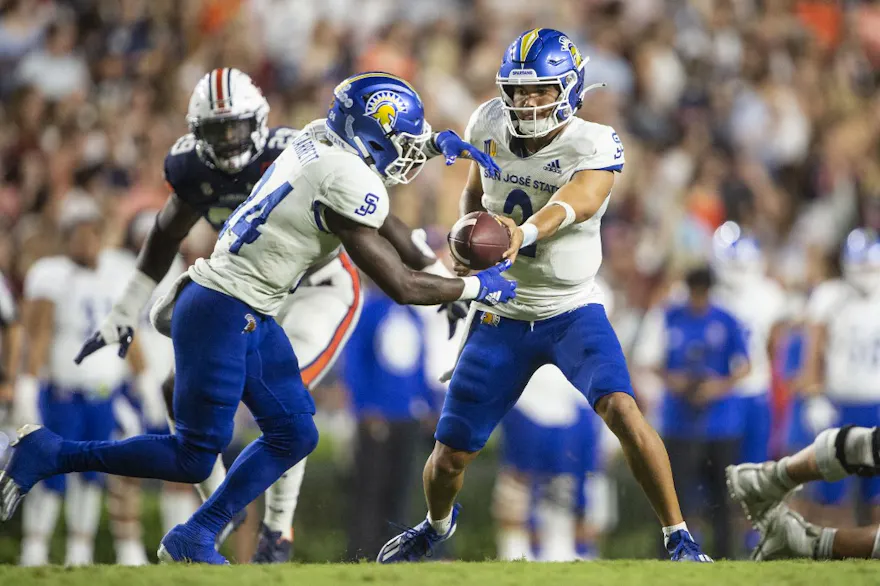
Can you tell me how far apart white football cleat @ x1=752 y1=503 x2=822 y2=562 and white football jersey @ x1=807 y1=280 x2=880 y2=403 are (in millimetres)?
2794

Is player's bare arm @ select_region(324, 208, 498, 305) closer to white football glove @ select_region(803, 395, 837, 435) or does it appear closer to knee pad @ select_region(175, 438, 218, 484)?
knee pad @ select_region(175, 438, 218, 484)

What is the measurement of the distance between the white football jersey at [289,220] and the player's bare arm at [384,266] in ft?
0.15

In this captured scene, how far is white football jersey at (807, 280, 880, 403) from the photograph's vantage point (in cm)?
847

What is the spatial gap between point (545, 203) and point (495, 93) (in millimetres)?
6557

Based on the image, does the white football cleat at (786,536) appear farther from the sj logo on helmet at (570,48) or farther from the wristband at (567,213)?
the sj logo on helmet at (570,48)

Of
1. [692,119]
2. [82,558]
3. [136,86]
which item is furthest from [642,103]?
[82,558]

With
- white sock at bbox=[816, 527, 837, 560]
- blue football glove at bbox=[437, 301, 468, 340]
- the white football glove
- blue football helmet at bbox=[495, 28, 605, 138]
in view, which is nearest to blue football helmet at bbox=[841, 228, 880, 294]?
the white football glove

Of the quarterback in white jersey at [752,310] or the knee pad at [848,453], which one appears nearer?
the knee pad at [848,453]

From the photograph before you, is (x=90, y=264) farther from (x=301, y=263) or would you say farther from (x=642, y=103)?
(x=642, y=103)

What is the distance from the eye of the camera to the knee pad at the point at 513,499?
28.0ft

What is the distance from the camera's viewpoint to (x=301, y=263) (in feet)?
16.6

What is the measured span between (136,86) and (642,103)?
4.57 metres

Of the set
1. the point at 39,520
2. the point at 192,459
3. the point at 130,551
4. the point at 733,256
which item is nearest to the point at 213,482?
the point at 192,459

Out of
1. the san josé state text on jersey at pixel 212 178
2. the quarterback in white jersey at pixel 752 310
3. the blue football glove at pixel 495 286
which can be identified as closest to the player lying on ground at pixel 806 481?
the blue football glove at pixel 495 286
